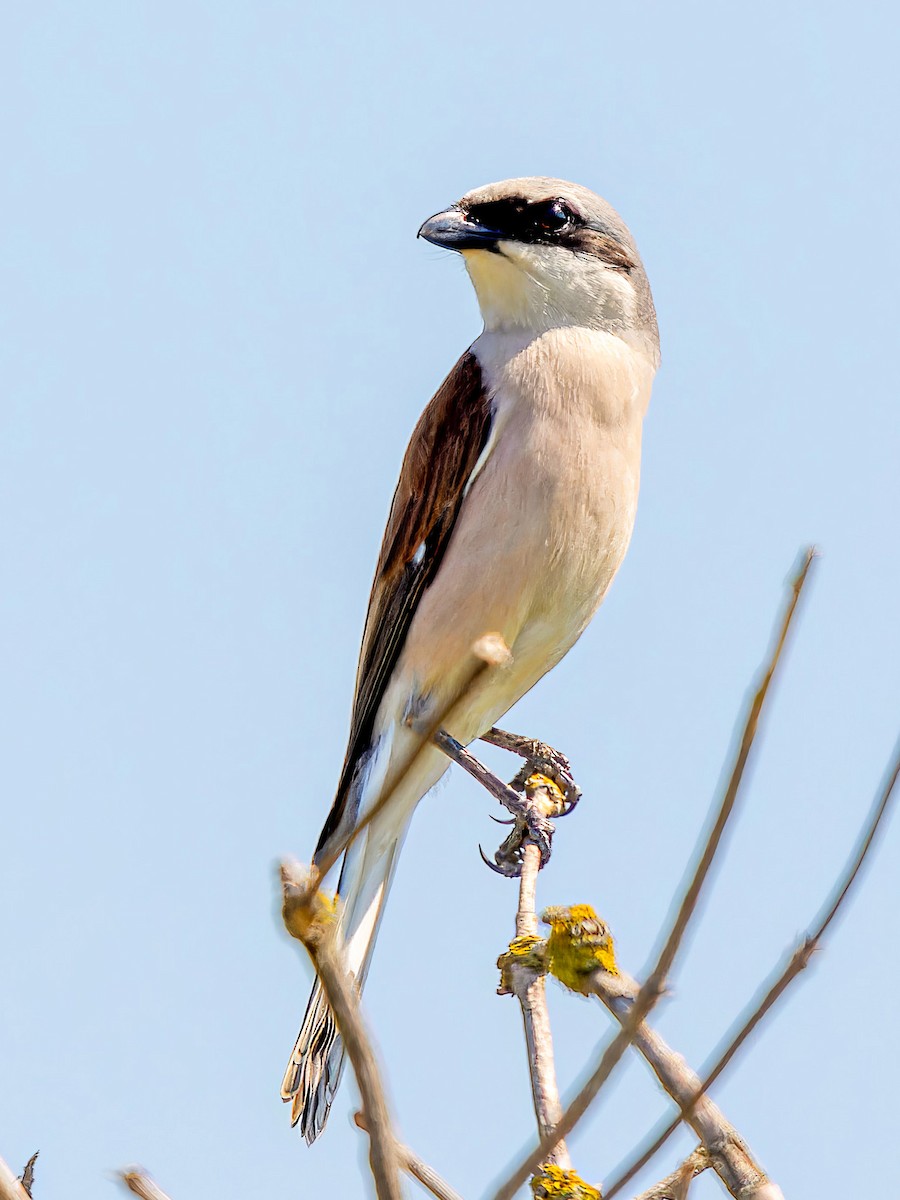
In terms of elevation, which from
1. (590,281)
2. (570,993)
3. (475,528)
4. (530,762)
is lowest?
(570,993)

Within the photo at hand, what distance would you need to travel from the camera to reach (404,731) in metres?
4.70

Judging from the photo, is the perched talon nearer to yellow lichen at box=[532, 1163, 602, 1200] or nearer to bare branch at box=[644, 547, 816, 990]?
yellow lichen at box=[532, 1163, 602, 1200]

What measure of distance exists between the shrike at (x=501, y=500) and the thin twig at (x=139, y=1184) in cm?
232

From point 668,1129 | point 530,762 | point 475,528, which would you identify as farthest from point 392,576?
point 668,1129

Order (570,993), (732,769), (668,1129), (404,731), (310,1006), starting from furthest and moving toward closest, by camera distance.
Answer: (404,731), (310,1006), (570,993), (668,1129), (732,769)

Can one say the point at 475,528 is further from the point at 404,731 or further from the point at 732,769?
the point at 732,769

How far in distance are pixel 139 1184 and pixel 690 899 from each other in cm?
92

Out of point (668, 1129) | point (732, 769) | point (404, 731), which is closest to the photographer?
point (732, 769)

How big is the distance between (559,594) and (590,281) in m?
1.10

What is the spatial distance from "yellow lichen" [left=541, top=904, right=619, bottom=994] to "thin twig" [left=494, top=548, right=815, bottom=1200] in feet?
4.11

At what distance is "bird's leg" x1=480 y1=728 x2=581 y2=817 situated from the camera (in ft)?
15.5

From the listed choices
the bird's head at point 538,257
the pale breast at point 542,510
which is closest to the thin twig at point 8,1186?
the pale breast at point 542,510

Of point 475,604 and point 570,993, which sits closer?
point 570,993

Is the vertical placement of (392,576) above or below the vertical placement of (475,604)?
above
